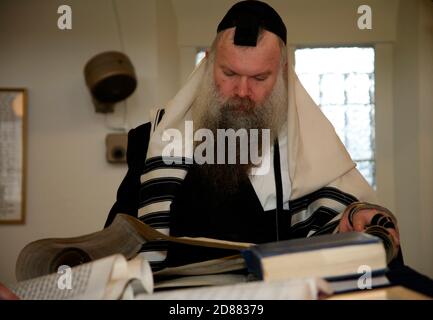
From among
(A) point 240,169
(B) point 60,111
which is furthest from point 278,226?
(B) point 60,111

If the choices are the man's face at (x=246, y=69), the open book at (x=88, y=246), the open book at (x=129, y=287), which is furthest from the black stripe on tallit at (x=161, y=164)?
the open book at (x=129, y=287)

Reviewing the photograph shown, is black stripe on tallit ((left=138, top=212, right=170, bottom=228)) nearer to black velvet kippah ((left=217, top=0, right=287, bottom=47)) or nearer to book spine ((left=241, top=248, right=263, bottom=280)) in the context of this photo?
black velvet kippah ((left=217, top=0, right=287, bottom=47))

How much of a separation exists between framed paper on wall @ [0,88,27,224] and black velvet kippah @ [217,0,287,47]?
2.24 m

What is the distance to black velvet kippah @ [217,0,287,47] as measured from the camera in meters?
1.94

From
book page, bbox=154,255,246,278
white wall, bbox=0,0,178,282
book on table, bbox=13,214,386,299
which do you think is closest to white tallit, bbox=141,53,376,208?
book page, bbox=154,255,246,278

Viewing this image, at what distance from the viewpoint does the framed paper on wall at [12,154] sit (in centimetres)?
387

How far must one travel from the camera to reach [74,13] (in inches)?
151

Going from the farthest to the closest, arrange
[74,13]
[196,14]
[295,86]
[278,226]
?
[196,14] < [74,13] < [295,86] < [278,226]

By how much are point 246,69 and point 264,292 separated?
1.30 metres

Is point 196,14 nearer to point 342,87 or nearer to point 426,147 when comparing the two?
point 342,87

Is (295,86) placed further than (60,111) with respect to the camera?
No

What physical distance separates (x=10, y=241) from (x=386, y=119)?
9.20 ft

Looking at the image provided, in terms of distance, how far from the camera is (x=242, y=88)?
192cm
